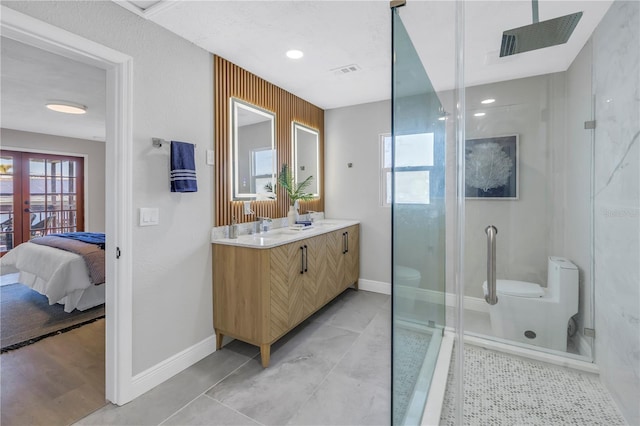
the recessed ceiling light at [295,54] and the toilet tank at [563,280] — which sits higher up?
the recessed ceiling light at [295,54]

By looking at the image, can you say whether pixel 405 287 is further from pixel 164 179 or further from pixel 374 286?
pixel 374 286

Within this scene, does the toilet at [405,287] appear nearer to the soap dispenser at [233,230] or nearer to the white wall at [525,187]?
the white wall at [525,187]

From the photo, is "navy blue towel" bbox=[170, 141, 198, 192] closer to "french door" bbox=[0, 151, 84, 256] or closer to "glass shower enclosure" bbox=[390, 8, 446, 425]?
"glass shower enclosure" bbox=[390, 8, 446, 425]

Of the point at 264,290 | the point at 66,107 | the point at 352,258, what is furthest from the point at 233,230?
the point at 66,107

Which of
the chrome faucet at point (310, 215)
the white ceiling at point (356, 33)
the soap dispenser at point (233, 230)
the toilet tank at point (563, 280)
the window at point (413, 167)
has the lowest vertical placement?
the toilet tank at point (563, 280)

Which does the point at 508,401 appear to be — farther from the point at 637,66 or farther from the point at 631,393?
the point at 637,66

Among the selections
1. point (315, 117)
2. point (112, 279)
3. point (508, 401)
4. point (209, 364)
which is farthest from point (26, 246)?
point (508, 401)

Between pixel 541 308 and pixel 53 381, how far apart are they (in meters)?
3.45

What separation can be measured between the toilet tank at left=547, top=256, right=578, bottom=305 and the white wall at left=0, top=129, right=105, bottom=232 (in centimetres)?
708

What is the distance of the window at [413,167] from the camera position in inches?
50.4

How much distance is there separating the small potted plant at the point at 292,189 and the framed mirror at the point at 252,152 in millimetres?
141

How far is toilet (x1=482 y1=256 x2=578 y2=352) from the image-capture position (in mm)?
2129

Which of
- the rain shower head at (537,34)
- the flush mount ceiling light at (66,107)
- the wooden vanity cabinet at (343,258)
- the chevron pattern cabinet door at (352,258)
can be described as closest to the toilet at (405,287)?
the wooden vanity cabinet at (343,258)

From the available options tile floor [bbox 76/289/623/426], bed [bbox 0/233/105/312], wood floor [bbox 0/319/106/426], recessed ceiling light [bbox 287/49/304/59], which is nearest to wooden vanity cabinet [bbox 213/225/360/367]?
tile floor [bbox 76/289/623/426]
